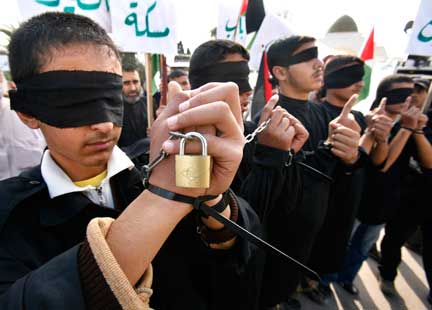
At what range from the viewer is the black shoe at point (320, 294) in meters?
3.13

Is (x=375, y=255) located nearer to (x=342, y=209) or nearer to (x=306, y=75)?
(x=342, y=209)

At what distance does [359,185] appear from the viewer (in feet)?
8.39

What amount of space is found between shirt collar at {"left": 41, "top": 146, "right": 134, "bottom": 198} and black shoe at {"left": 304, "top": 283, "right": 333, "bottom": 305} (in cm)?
304

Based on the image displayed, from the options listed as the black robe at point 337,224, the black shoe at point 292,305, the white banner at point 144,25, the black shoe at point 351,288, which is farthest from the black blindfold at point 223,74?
the black shoe at point 351,288

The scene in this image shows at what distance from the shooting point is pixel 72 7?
228 centimetres

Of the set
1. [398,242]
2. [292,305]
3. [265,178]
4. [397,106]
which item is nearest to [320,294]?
[292,305]

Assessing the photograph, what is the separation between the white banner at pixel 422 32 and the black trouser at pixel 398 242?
1885mm

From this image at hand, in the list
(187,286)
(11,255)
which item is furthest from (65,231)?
(187,286)

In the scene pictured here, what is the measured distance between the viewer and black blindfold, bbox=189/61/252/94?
2.21m

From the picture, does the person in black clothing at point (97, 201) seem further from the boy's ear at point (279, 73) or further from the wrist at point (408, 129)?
the wrist at point (408, 129)

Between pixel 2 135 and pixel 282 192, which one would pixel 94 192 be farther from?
pixel 2 135

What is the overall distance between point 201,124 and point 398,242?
371 cm

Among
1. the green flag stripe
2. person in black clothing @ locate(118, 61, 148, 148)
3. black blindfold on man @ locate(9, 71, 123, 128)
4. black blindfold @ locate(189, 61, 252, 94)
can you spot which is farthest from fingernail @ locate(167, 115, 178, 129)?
the green flag stripe

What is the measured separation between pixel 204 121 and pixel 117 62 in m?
0.68
